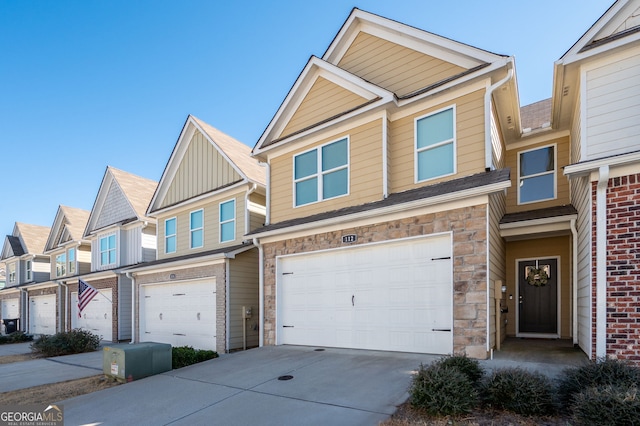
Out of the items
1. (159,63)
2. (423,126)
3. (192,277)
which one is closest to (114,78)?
(159,63)

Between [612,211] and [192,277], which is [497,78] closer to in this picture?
[612,211]

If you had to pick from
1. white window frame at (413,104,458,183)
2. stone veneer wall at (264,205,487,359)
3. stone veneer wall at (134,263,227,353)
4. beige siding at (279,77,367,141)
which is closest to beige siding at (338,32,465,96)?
beige siding at (279,77,367,141)

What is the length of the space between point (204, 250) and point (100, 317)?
8.78 metres

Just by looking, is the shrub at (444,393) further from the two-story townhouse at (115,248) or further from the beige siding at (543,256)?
the two-story townhouse at (115,248)

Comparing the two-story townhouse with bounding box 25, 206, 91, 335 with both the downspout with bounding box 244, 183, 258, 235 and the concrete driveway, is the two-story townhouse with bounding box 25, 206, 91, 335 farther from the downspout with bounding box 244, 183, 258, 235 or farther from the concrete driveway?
the concrete driveway

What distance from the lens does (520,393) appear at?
4641mm

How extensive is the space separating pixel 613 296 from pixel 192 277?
38.5 ft

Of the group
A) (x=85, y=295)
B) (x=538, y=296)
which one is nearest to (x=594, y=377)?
(x=538, y=296)

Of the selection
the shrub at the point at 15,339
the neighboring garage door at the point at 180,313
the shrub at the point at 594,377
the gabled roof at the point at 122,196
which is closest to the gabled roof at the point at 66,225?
the gabled roof at the point at 122,196

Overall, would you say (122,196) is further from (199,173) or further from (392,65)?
(392,65)

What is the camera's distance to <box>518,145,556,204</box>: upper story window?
1039 cm

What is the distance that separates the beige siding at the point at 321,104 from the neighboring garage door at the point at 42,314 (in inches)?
832

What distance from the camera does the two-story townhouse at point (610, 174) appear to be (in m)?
6.06

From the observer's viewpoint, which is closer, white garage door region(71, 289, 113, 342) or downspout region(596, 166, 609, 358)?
downspout region(596, 166, 609, 358)
